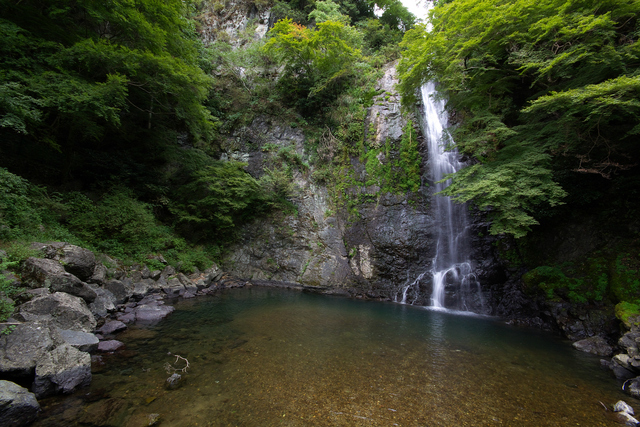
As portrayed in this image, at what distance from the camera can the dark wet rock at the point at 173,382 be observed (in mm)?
3647

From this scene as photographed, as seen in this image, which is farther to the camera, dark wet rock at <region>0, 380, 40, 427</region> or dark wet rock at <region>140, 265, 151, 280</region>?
dark wet rock at <region>140, 265, 151, 280</region>

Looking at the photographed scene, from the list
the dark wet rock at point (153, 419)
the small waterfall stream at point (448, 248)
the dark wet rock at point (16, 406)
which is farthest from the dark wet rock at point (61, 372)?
the small waterfall stream at point (448, 248)

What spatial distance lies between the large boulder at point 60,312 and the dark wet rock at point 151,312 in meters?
1.87

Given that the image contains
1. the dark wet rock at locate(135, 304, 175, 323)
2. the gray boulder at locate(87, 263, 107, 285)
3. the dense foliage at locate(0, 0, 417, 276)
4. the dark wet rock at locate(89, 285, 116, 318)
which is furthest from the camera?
the dense foliage at locate(0, 0, 417, 276)

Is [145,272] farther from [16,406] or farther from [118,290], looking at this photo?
[16,406]

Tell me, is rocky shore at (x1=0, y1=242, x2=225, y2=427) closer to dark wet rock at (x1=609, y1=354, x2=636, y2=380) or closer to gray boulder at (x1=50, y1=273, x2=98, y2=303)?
gray boulder at (x1=50, y1=273, x2=98, y2=303)

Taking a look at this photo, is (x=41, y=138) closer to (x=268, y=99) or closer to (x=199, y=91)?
(x=199, y=91)

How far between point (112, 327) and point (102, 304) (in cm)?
103

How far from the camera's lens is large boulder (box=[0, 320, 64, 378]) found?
10.1ft

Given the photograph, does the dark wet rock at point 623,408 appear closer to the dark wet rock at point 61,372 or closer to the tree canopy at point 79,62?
the dark wet rock at point 61,372

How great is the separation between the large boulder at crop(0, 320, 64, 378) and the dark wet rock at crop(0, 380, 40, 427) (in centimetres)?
43

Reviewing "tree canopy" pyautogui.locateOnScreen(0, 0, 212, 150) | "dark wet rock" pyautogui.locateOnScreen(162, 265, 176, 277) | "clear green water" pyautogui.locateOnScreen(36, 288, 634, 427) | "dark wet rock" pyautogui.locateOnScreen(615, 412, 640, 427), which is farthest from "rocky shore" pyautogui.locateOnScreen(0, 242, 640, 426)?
"tree canopy" pyautogui.locateOnScreen(0, 0, 212, 150)

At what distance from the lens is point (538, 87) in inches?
332

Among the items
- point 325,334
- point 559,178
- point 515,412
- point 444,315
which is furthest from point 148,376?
point 559,178
